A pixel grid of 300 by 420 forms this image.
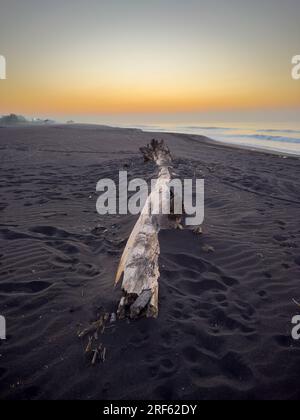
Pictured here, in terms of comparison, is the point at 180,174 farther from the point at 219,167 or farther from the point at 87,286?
the point at 87,286

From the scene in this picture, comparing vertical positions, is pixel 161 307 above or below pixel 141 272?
below

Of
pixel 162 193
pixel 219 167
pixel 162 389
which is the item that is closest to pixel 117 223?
pixel 162 193

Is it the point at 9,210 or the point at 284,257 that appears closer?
the point at 284,257

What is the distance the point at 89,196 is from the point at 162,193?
2.74m

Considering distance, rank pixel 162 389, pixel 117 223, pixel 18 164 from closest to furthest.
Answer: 1. pixel 162 389
2. pixel 117 223
3. pixel 18 164

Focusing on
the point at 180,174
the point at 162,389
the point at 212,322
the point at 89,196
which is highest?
the point at 180,174

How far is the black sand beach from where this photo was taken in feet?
7.27

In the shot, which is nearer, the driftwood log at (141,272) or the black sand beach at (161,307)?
the black sand beach at (161,307)

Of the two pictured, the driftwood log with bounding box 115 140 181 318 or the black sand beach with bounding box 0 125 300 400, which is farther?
the driftwood log with bounding box 115 140 181 318

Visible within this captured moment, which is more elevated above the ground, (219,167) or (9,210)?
(219,167)

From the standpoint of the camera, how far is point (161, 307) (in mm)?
2965

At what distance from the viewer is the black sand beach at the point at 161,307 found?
2.22m

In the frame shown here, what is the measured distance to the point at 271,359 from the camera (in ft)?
8.16

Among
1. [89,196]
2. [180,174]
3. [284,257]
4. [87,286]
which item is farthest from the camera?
[180,174]
